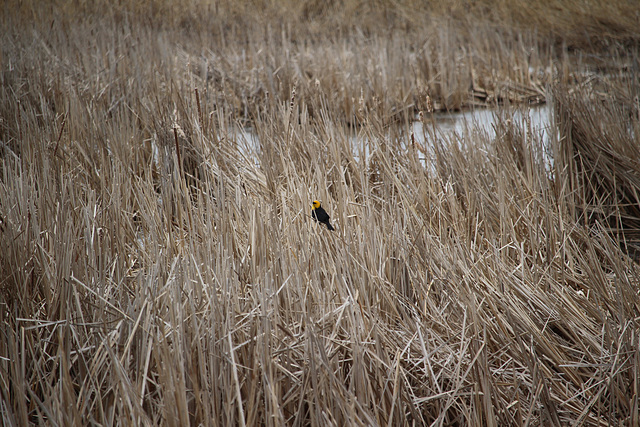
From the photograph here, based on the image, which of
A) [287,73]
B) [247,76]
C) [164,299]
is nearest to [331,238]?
[164,299]

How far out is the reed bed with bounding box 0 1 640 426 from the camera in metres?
0.76

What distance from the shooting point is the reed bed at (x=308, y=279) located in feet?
2.49

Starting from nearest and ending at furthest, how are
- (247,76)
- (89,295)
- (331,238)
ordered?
1. (89,295)
2. (331,238)
3. (247,76)

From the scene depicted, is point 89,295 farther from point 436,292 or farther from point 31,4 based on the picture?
point 31,4

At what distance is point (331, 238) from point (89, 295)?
533 millimetres

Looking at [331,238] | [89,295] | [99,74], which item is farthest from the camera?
[99,74]

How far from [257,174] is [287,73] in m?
1.87

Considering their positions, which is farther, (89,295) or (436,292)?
(436,292)

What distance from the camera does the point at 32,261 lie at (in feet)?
3.36

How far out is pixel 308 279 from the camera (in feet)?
3.33

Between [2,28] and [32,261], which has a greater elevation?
[2,28]

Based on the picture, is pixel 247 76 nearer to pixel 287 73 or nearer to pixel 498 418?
pixel 287 73

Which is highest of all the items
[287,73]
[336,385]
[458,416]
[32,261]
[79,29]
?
[79,29]

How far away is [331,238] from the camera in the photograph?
1.14 meters
